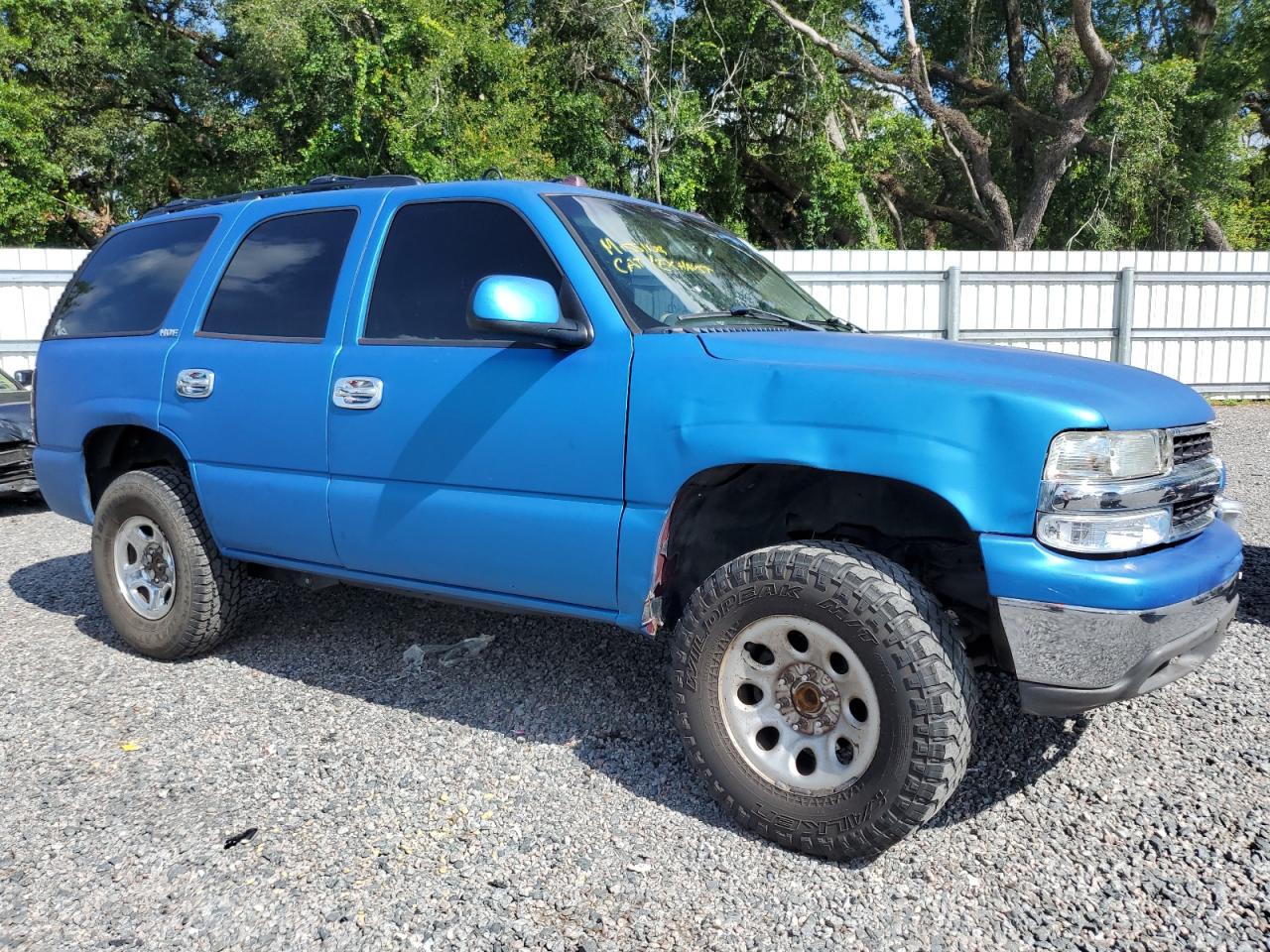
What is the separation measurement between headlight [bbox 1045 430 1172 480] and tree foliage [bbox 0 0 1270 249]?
572 inches

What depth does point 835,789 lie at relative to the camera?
104 inches

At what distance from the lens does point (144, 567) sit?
4395 mm

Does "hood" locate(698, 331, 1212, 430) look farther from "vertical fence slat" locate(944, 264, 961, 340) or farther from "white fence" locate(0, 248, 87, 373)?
"white fence" locate(0, 248, 87, 373)

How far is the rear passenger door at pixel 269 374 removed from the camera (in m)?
3.65

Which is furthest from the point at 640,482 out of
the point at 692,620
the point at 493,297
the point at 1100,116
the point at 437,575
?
the point at 1100,116

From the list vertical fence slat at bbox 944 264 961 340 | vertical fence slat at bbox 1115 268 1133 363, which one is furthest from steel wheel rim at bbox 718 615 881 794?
vertical fence slat at bbox 1115 268 1133 363

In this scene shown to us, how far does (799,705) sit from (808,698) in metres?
0.04

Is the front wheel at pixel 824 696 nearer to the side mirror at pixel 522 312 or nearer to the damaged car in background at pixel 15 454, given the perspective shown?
the side mirror at pixel 522 312

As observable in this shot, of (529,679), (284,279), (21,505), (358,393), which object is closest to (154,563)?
(284,279)

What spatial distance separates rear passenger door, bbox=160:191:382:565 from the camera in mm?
3652

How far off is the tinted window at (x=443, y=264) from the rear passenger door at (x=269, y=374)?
184mm

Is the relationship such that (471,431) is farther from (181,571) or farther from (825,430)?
(181,571)

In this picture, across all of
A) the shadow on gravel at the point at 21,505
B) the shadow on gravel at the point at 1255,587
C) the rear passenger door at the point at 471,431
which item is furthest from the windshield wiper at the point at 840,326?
the shadow on gravel at the point at 21,505

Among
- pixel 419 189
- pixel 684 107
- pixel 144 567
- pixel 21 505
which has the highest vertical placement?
pixel 684 107
